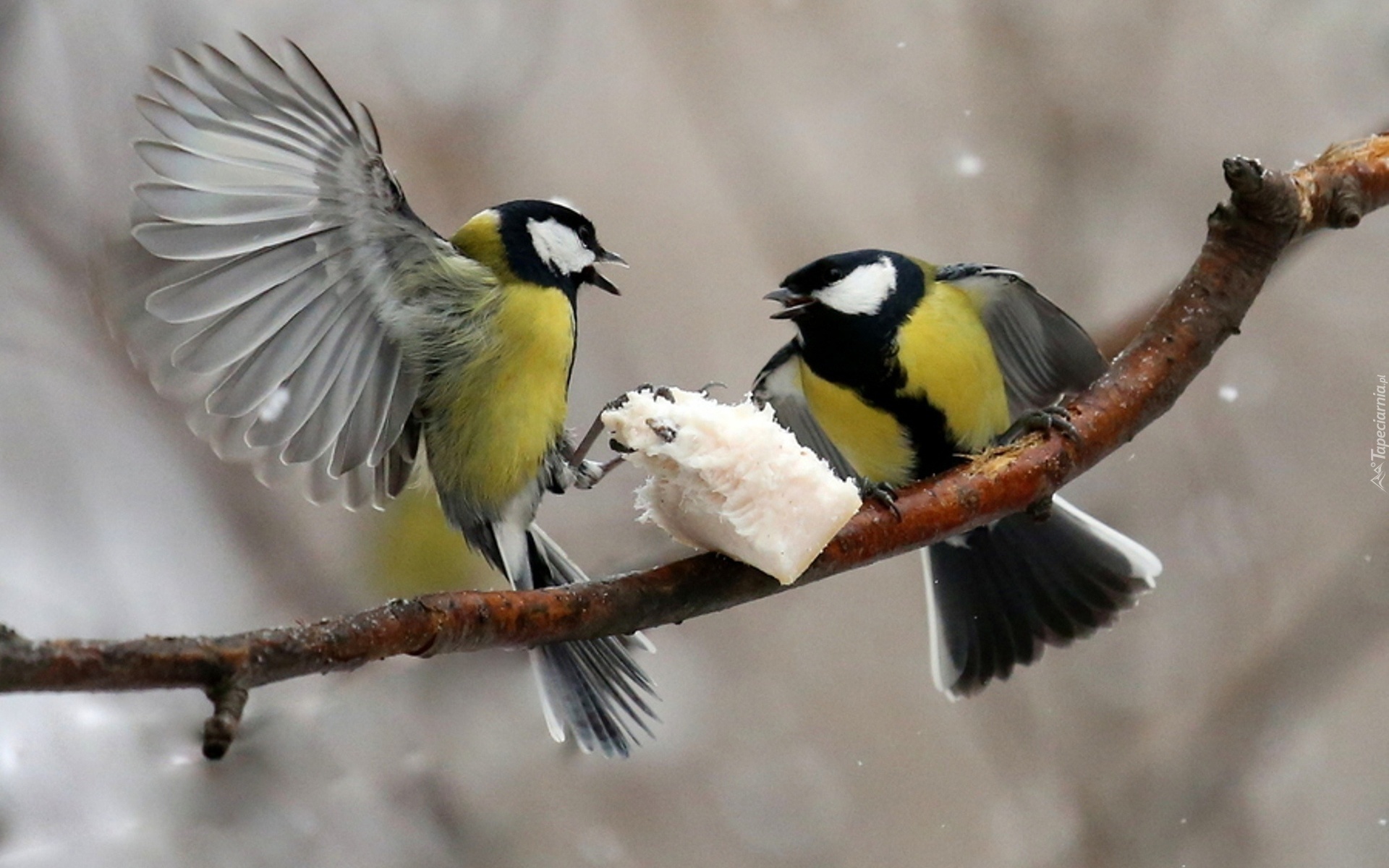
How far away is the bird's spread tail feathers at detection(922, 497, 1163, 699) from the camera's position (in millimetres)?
1263

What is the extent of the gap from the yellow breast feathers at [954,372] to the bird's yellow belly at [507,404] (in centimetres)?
32

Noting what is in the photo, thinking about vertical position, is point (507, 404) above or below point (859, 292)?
below

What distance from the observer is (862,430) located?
1.18 meters

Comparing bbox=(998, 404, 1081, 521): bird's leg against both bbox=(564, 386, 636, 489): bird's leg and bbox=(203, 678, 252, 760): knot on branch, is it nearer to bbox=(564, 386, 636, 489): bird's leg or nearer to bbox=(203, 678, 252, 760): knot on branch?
bbox=(564, 386, 636, 489): bird's leg

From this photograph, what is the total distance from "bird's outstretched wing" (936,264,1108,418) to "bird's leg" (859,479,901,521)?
340mm

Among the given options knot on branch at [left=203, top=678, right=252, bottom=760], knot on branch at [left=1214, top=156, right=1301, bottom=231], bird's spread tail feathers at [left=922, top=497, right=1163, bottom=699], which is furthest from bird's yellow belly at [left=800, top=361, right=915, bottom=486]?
knot on branch at [left=203, top=678, right=252, bottom=760]

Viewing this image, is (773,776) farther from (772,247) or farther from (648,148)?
(648,148)

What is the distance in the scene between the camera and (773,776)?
1566 mm

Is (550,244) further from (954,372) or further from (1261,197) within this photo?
(1261,197)

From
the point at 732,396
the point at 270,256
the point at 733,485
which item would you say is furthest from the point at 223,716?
the point at 732,396

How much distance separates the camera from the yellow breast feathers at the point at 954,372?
116 centimetres

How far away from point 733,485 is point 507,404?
0.37 metres

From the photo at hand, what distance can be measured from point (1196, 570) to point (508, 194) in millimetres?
1030

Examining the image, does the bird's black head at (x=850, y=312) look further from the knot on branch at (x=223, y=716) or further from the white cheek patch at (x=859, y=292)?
the knot on branch at (x=223, y=716)
